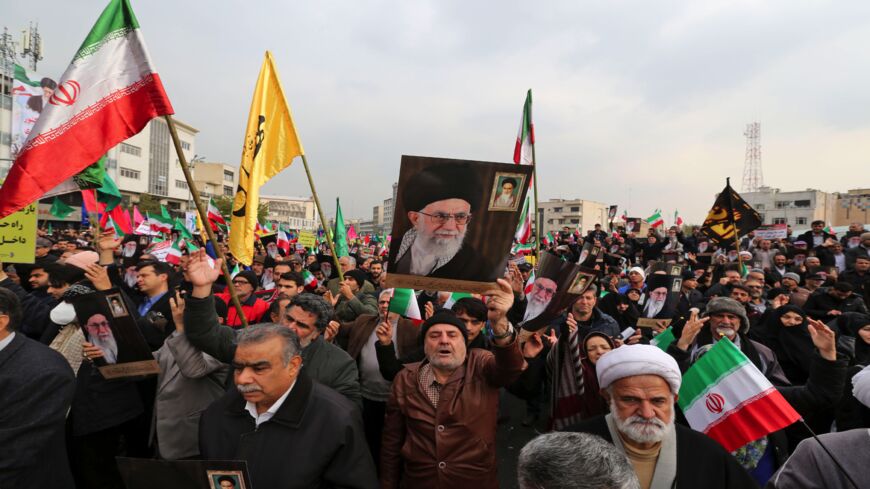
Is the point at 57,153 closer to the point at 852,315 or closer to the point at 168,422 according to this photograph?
the point at 168,422

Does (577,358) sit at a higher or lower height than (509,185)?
lower

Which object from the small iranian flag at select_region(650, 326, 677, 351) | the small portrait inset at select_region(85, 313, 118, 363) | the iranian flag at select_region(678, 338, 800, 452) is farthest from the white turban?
the small portrait inset at select_region(85, 313, 118, 363)

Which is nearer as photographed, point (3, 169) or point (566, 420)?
point (566, 420)

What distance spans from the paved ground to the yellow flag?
3251mm

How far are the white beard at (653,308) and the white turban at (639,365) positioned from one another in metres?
5.20

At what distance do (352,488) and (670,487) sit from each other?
144cm

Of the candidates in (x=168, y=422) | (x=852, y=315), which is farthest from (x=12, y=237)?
(x=852, y=315)

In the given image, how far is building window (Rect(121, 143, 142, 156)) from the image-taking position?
199 ft

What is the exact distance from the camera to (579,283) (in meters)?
3.23

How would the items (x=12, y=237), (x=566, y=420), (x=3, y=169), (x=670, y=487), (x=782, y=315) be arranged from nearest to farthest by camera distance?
(x=670, y=487) < (x=566, y=420) < (x=782, y=315) < (x=12, y=237) < (x=3, y=169)

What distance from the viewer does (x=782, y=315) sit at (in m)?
5.28

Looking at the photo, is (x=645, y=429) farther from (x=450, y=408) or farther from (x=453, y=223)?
(x=453, y=223)

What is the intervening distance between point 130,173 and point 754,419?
73.3m

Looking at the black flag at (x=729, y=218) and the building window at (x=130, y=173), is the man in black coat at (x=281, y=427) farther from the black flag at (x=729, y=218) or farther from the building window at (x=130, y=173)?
the building window at (x=130, y=173)
